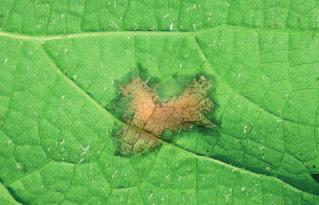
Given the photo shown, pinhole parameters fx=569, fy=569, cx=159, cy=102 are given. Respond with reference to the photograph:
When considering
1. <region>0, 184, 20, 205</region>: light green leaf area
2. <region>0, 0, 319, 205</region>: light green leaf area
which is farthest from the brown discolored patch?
<region>0, 184, 20, 205</region>: light green leaf area

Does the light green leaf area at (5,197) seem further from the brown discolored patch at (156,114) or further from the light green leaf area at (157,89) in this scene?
the brown discolored patch at (156,114)

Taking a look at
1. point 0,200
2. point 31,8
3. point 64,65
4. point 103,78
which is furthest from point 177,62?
point 0,200

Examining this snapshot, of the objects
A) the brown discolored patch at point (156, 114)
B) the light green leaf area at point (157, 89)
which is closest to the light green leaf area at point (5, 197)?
the light green leaf area at point (157, 89)

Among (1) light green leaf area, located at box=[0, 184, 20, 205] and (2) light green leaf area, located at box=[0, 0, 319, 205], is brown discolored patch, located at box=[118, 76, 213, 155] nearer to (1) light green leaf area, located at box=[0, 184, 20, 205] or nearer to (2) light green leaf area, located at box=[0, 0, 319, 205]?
(2) light green leaf area, located at box=[0, 0, 319, 205]

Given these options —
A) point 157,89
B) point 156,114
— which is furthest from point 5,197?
point 157,89

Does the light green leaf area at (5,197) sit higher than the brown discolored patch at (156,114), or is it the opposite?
the brown discolored patch at (156,114)

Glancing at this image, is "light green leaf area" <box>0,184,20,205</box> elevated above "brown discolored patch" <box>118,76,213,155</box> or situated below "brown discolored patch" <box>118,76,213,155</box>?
below

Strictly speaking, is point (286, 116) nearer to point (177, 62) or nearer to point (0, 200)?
point (177, 62)
